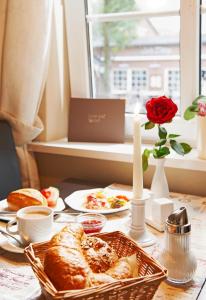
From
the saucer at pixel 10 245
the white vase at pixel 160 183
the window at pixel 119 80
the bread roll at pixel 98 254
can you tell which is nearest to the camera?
the bread roll at pixel 98 254

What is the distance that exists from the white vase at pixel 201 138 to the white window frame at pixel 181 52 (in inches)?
7.9

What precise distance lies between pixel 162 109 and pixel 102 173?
60 cm

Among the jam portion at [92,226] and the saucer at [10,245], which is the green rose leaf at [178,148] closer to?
the jam portion at [92,226]

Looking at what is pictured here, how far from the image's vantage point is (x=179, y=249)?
37.0 inches

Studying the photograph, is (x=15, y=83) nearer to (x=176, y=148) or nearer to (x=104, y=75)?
(x=104, y=75)

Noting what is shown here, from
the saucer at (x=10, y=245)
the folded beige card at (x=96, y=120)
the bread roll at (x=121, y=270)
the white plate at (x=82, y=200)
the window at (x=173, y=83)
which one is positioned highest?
the window at (x=173, y=83)

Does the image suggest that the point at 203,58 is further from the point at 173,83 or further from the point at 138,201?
the point at 138,201

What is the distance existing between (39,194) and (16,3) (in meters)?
0.83

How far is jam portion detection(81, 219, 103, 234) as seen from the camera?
1161mm

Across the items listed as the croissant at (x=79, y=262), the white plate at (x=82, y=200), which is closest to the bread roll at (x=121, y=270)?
the croissant at (x=79, y=262)

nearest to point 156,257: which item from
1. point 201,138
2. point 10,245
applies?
point 10,245

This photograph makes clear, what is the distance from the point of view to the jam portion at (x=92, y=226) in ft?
3.81

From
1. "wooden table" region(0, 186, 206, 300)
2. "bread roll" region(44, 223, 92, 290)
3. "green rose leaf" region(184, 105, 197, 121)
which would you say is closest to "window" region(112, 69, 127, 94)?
"green rose leaf" region(184, 105, 197, 121)

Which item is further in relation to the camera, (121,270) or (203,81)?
(203,81)
